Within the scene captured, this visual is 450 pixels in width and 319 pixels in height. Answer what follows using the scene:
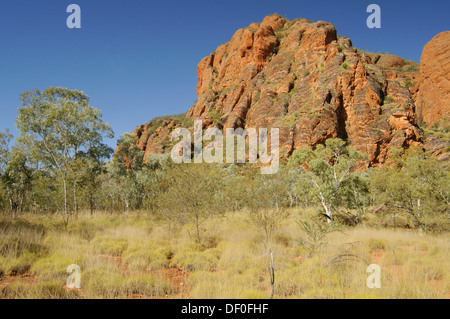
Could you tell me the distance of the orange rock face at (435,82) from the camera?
5609cm

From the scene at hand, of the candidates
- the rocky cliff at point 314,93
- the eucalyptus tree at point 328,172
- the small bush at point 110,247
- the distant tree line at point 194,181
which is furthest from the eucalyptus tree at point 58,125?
the rocky cliff at point 314,93

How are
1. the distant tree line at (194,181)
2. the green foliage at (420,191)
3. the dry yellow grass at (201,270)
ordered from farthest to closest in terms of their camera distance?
the green foliage at (420,191) → the distant tree line at (194,181) → the dry yellow grass at (201,270)

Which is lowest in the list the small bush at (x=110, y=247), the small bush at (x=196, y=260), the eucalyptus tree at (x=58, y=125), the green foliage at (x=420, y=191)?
the small bush at (x=196, y=260)

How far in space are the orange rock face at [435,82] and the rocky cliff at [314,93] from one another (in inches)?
12.8

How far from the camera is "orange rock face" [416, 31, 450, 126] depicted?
56.1 m

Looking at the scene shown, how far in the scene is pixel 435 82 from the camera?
6012 cm

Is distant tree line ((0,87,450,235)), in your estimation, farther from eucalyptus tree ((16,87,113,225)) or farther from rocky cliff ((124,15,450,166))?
rocky cliff ((124,15,450,166))

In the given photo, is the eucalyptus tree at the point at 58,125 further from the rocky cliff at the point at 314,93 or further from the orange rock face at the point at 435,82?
the orange rock face at the point at 435,82

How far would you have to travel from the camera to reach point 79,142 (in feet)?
52.6

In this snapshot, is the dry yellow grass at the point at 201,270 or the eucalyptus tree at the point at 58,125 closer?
the dry yellow grass at the point at 201,270

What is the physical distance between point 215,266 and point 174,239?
12.1 ft

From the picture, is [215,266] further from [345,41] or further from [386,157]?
[345,41]

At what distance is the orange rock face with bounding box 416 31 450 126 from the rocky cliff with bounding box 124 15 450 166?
326 mm

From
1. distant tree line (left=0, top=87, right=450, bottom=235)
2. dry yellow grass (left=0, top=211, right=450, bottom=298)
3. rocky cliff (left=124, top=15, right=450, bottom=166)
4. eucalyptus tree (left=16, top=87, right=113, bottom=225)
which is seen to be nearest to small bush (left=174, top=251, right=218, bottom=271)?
dry yellow grass (left=0, top=211, right=450, bottom=298)
